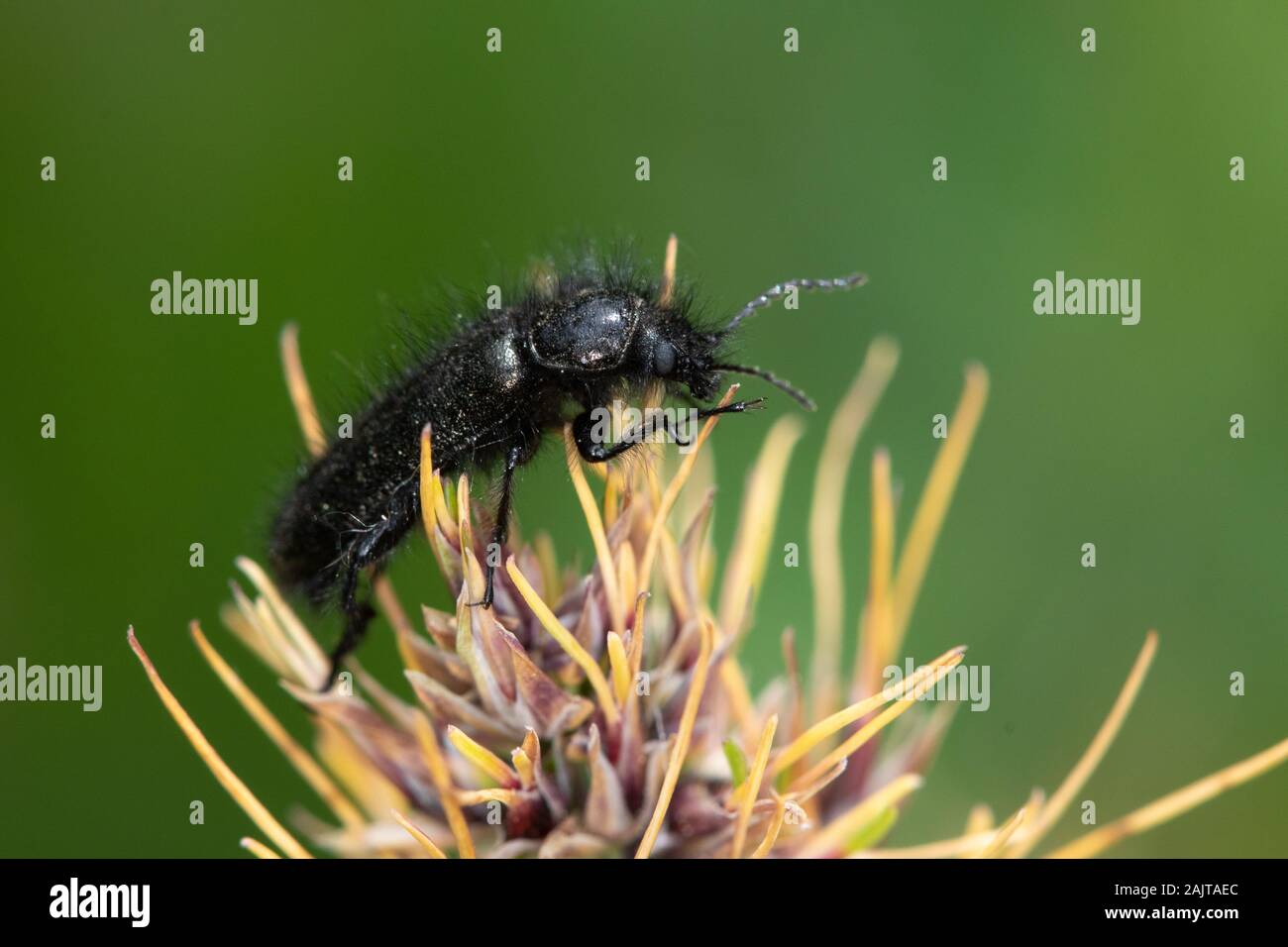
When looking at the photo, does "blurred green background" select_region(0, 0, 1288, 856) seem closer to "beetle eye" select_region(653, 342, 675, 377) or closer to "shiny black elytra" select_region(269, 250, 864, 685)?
"shiny black elytra" select_region(269, 250, 864, 685)

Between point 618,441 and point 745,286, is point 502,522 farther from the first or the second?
point 745,286

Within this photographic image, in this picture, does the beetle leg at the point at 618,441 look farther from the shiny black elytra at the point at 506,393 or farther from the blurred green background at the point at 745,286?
the blurred green background at the point at 745,286

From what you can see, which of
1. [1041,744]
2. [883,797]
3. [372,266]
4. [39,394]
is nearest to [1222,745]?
[1041,744]

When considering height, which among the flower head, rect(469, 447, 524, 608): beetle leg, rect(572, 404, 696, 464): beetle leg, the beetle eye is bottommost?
the flower head

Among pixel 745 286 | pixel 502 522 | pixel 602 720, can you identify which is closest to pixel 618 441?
pixel 502 522

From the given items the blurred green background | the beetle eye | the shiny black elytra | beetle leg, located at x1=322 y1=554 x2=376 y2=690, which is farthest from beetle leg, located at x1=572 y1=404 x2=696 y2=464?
the blurred green background

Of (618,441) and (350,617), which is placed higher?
(618,441)

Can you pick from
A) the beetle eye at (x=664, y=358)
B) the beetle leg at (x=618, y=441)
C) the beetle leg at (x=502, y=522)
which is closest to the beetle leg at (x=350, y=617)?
the beetle leg at (x=502, y=522)

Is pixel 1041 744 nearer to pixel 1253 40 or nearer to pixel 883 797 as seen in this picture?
pixel 883 797
